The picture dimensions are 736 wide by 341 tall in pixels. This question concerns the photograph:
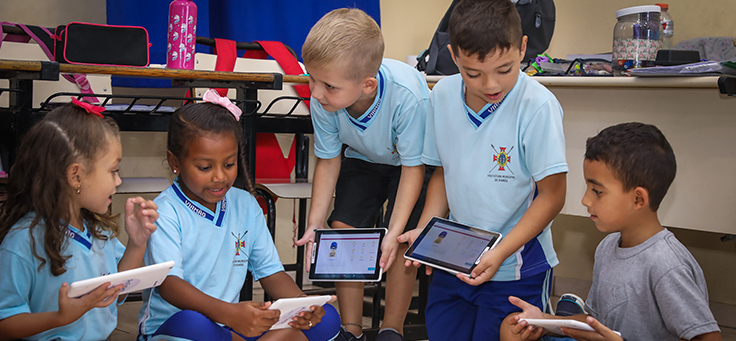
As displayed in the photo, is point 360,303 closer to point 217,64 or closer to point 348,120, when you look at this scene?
point 348,120

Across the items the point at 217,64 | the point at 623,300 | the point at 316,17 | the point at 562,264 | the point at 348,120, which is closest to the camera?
the point at 623,300

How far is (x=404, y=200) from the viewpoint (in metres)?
1.61

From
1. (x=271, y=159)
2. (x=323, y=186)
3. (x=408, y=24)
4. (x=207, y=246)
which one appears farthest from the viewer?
(x=408, y=24)

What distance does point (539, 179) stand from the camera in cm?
138

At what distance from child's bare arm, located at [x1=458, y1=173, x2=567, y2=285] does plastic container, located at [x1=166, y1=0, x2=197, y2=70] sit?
3.34 ft

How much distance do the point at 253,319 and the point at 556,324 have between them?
62 centimetres

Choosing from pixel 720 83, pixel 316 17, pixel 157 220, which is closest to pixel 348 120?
pixel 157 220

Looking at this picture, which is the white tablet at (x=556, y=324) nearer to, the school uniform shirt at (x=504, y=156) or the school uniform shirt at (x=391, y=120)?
the school uniform shirt at (x=504, y=156)

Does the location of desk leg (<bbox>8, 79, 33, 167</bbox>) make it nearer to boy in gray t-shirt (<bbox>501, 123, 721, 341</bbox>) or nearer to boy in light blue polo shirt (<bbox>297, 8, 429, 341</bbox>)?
boy in light blue polo shirt (<bbox>297, 8, 429, 341</bbox>)

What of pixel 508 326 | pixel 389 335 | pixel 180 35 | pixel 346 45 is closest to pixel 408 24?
pixel 180 35

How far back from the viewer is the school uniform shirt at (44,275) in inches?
44.9

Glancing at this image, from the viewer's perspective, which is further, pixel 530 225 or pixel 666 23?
pixel 666 23

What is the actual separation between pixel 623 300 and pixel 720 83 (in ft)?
2.58

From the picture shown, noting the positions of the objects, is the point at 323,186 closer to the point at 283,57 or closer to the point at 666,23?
the point at 283,57
